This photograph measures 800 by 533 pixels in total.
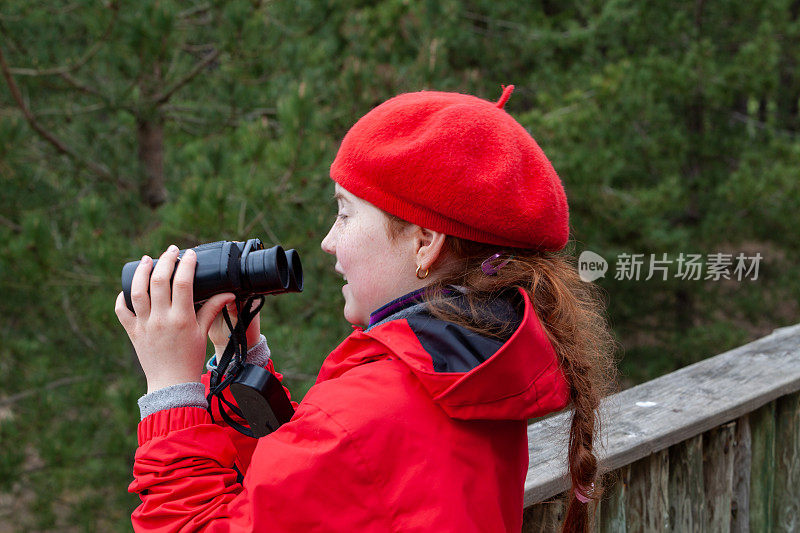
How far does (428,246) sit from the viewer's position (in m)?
1.21

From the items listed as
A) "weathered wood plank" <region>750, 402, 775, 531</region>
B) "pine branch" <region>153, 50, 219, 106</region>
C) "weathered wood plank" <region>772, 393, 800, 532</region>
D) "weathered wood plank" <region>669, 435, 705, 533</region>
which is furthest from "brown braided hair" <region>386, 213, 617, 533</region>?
"pine branch" <region>153, 50, 219, 106</region>

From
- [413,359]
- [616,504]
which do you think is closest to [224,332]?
[413,359]

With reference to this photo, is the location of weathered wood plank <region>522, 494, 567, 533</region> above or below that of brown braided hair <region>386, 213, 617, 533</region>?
below

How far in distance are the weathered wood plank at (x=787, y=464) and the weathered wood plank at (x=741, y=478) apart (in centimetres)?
19

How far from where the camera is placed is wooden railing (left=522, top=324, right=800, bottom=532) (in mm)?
1591

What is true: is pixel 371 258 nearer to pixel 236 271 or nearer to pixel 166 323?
pixel 236 271

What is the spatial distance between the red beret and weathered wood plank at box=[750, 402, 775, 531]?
1205mm

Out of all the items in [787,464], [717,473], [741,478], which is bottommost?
[787,464]

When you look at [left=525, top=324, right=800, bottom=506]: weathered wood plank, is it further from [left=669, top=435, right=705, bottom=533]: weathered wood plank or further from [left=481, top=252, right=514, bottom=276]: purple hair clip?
[left=481, top=252, right=514, bottom=276]: purple hair clip

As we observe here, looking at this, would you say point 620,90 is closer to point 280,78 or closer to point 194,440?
point 280,78

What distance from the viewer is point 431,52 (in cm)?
492

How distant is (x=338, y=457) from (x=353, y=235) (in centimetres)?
40

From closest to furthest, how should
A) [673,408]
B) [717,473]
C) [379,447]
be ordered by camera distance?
[379,447] < [673,408] < [717,473]

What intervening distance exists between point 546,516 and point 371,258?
651 mm
